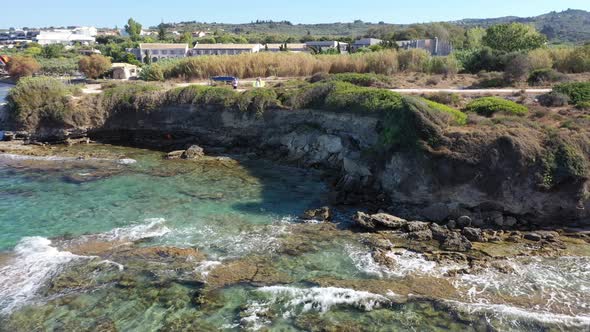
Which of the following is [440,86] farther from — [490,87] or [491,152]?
[491,152]

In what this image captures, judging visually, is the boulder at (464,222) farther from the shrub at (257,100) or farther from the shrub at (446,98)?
the shrub at (257,100)

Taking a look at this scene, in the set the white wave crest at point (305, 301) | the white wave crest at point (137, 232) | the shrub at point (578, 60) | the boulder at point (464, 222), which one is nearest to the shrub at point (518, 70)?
the shrub at point (578, 60)

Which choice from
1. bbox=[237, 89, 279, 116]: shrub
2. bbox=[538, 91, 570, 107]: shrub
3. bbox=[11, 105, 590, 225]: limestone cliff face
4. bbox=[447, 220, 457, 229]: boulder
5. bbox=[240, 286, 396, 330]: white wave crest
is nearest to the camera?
bbox=[240, 286, 396, 330]: white wave crest

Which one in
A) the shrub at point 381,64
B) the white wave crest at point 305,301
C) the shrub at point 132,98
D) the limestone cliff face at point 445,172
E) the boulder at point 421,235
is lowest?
the white wave crest at point 305,301

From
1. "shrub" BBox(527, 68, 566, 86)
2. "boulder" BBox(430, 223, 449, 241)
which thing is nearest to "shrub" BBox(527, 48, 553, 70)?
"shrub" BBox(527, 68, 566, 86)

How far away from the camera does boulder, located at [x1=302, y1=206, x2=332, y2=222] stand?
70.4 feet

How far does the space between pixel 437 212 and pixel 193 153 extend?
58.7ft

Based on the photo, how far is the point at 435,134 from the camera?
23.1m

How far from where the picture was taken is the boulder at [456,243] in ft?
60.2

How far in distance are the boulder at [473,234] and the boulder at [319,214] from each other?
20.3ft

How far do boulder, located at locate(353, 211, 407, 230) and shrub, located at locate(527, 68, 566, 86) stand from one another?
25.6m

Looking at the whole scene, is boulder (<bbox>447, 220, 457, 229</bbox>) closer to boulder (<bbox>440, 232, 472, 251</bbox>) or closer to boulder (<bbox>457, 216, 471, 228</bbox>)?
boulder (<bbox>457, 216, 471, 228</bbox>)

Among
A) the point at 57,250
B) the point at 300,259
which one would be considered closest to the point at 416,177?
the point at 300,259

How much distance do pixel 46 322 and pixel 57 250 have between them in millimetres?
4949
